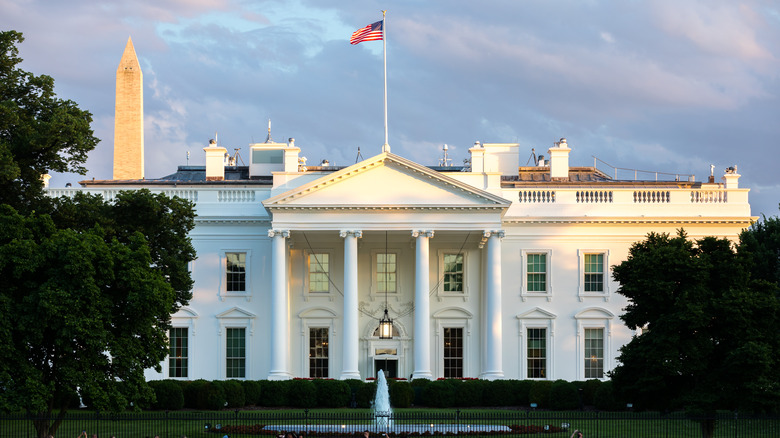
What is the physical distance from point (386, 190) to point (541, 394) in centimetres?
1124

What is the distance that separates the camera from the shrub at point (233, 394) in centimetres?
4991

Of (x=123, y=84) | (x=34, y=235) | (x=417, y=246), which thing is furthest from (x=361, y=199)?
(x=123, y=84)

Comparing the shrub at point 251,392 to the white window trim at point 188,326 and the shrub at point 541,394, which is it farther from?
the shrub at point 541,394

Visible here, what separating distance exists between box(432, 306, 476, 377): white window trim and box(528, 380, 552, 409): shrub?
6418 millimetres

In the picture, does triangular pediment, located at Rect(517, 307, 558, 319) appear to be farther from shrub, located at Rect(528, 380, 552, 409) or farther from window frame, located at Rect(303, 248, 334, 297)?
window frame, located at Rect(303, 248, 334, 297)

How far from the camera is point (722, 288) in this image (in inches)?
1537

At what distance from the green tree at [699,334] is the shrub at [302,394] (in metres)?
15.3

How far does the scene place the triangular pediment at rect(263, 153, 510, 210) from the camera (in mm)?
53469

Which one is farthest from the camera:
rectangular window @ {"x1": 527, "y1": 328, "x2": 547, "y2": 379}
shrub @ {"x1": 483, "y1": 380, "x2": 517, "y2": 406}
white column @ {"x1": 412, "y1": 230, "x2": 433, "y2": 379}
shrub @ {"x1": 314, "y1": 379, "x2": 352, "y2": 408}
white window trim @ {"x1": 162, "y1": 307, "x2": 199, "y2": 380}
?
rectangular window @ {"x1": 527, "y1": 328, "x2": 547, "y2": 379}

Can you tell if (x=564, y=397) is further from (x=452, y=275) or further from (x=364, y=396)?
(x=452, y=275)

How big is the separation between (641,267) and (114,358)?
55.5 ft

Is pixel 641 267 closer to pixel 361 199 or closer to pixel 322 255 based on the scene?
pixel 361 199

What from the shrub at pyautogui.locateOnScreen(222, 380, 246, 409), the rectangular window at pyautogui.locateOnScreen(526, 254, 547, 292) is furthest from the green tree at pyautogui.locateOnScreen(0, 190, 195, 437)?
the rectangular window at pyautogui.locateOnScreen(526, 254, 547, 292)

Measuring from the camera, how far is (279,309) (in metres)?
53.7
